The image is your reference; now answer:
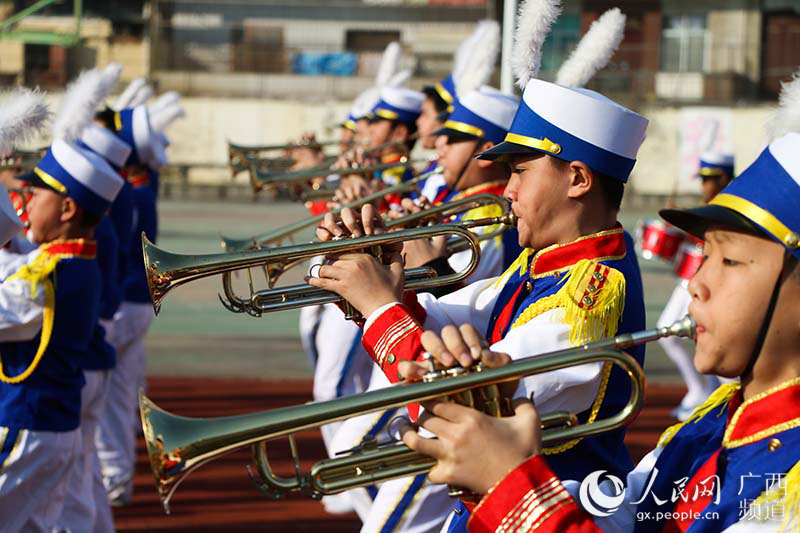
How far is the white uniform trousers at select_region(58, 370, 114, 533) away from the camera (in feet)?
17.9

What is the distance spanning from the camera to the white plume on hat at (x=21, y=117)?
4383 mm

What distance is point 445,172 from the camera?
505cm

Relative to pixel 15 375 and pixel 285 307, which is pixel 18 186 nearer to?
pixel 15 375

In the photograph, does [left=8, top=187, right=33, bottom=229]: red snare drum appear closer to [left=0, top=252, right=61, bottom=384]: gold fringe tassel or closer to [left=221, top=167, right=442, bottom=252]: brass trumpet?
[left=0, top=252, right=61, bottom=384]: gold fringe tassel

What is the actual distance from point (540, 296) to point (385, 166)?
362cm

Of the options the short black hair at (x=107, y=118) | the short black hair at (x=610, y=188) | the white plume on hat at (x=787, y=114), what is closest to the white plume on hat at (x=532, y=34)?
the short black hair at (x=610, y=188)

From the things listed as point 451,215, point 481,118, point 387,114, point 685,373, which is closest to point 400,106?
point 387,114

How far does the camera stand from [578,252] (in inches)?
123

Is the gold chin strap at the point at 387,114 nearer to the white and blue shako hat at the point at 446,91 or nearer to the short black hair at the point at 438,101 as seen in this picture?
the white and blue shako hat at the point at 446,91

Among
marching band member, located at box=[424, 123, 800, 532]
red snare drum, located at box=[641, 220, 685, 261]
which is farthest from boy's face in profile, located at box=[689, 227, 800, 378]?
red snare drum, located at box=[641, 220, 685, 261]

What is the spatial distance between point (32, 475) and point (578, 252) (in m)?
2.49

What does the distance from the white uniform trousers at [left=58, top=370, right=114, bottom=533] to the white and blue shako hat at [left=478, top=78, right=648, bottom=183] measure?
2934mm

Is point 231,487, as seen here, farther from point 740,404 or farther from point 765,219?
point 765,219

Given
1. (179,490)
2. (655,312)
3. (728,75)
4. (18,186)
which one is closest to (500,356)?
(18,186)
